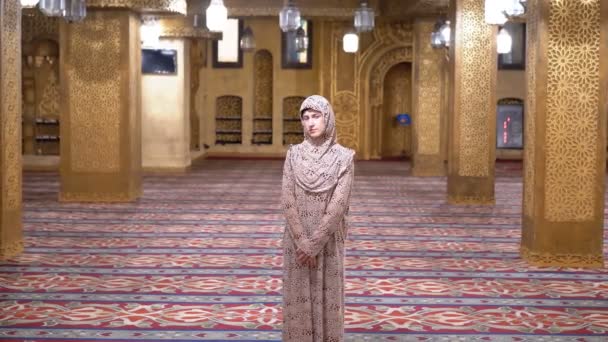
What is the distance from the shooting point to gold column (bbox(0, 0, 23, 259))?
6.46 metres

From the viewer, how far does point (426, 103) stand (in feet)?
45.7

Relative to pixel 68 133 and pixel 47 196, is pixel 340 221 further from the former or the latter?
pixel 47 196

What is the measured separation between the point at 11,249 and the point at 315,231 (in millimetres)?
3627

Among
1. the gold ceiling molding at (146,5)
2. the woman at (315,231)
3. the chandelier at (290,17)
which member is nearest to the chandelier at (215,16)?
the gold ceiling molding at (146,5)

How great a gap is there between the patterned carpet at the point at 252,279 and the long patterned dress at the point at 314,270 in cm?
63

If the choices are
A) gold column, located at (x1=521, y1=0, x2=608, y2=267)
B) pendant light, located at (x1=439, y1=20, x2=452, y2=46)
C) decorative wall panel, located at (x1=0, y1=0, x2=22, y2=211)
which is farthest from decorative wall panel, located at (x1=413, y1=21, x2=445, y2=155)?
decorative wall panel, located at (x1=0, y1=0, x2=22, y2=211)

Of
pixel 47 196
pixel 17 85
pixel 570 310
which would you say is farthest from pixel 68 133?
pixel 570 310

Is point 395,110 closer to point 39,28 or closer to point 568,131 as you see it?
point 39,28

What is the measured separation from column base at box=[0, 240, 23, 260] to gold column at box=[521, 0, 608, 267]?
11.9 ft

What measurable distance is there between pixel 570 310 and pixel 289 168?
207 centimetres

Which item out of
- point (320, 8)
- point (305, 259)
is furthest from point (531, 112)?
point (320, 8)

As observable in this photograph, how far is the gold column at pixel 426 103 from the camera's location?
13875mm

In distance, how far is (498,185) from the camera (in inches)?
494

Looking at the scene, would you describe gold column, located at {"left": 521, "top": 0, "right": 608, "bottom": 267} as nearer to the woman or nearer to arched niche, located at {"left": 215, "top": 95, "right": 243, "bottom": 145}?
the woman
